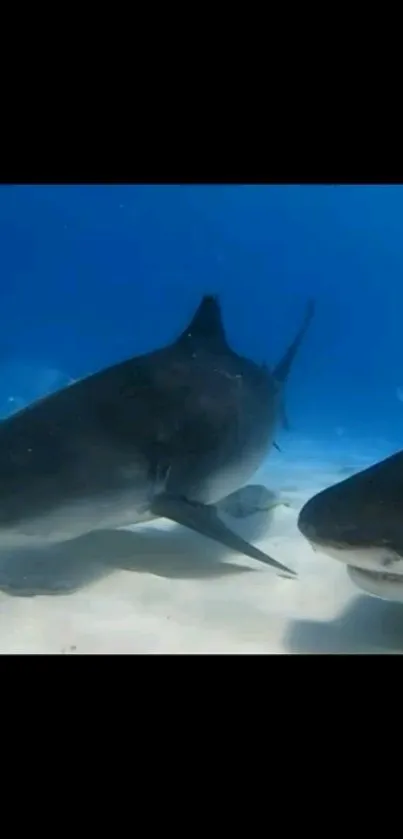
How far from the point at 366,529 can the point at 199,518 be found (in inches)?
61.0

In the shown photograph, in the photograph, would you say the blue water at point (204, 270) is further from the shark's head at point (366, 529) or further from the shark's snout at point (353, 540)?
the shark's snout at point (353, 540)

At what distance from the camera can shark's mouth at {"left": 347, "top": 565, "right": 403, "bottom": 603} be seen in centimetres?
256

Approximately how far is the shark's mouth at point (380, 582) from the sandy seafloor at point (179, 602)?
0.21 metres

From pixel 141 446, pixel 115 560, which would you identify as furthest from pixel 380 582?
pixel 141 446

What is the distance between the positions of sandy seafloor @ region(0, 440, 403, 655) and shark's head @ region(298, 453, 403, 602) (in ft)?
0.90

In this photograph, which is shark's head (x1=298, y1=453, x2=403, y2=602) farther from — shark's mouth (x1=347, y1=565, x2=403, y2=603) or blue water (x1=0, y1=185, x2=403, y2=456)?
blue water (x1=0, y1=185, x2=403, y2=456)

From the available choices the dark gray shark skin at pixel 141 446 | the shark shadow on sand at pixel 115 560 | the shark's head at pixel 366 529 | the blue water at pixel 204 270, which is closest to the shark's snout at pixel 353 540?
the shark's head at pixel 366 529

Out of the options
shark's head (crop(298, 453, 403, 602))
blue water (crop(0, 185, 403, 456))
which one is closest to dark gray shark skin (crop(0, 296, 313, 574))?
shark's head (crop(298, 453, 403, 602))

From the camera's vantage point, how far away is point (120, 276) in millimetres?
52281
